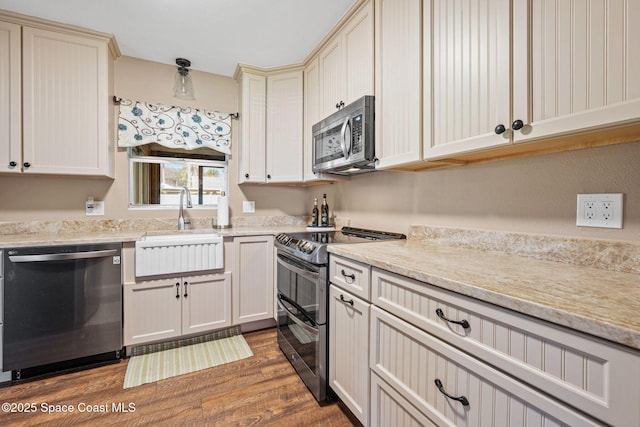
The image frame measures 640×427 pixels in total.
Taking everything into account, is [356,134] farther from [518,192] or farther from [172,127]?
[172,127]

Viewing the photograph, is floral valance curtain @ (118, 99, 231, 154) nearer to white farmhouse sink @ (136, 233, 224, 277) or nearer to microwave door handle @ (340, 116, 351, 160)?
white farmhouse sink @ (136, 233, 224, 277)

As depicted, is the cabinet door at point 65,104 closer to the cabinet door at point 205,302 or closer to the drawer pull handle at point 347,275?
the cabinet door at point 205,302

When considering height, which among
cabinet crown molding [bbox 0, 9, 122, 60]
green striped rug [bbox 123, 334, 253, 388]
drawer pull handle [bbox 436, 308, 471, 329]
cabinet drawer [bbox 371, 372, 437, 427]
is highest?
Answer: cabinet crown molding [bbox 0, 9, 122, 60]

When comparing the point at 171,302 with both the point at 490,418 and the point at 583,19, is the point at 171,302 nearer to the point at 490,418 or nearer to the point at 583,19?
the point at 490,418

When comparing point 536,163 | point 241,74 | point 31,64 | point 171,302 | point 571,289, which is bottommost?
point 171,302

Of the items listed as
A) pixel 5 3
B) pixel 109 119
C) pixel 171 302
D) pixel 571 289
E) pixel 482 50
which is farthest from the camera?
pixel 109 119

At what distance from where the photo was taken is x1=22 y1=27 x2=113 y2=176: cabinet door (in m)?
1.96

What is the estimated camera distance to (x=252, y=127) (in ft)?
8.64

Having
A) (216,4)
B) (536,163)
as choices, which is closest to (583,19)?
(536,163)

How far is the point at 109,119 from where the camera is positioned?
7.38 feet

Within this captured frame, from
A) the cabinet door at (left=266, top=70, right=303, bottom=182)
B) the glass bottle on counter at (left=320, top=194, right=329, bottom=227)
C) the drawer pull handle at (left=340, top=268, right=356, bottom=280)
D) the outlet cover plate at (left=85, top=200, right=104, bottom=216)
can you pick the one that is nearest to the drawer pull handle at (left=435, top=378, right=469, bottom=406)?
the drawer pull handle at (left=340, top=268, right=356, bottom=280)

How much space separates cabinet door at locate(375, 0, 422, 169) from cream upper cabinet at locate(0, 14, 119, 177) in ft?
6.82

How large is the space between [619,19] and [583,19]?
0.29 feet

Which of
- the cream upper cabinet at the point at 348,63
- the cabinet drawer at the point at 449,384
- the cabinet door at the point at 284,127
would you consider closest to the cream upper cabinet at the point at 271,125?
the cabinet door at the point at 284,127
